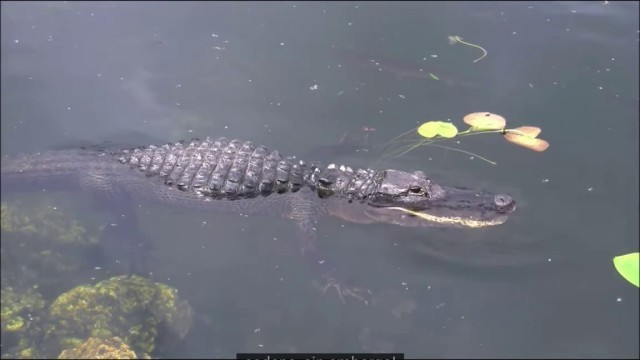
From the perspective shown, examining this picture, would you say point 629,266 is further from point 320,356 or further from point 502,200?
point 320,356

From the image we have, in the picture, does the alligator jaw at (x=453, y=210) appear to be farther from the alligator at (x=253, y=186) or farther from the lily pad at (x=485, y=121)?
the lily pad at (x=485, y=121)

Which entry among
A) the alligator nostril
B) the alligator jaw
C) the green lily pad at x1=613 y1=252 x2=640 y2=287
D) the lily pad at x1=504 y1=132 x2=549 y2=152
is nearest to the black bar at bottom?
the alligator jaw

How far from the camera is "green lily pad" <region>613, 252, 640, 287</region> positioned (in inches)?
173

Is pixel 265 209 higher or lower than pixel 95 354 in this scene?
higher

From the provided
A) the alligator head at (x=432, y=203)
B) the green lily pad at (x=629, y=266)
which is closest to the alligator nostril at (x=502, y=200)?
the alligator head at (x=432, y=203)

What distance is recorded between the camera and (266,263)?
5426mm

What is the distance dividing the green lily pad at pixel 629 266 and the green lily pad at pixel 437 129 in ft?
6.54

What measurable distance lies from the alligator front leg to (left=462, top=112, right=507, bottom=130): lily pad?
6.09 ft

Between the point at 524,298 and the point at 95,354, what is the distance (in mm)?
3605

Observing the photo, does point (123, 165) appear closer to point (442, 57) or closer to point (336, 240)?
point (336, 240)

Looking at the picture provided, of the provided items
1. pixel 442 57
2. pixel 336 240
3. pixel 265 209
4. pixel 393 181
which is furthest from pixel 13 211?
pixel 442 57

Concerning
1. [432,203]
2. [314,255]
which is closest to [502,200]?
[432,203]

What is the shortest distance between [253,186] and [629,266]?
3255 mm

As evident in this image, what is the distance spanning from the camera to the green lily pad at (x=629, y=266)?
14.4ft
